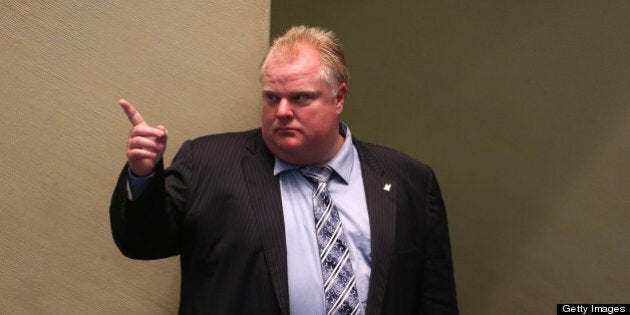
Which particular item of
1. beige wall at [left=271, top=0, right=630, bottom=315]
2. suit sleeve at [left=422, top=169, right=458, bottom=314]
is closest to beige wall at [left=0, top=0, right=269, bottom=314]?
suit sleeve at [left=422, top=169, right=458, bottom=314]

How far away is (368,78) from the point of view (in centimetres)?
401

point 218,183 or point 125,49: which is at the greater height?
point 125,49

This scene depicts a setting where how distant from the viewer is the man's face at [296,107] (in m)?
2.32

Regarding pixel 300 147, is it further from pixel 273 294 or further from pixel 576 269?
pixel 576 269

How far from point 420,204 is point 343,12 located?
174 cm

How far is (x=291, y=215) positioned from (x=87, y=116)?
0.68 m

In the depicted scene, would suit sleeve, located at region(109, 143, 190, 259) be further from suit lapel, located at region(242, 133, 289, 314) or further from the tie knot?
the tie knot

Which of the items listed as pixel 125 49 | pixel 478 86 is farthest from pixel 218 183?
pixel 478 86

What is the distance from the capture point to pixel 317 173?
2412 millimetres

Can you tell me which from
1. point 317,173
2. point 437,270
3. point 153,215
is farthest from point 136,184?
point 437,270

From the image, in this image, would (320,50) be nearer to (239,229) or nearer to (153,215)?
(239,229)

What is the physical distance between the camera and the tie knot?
7.87 ft
